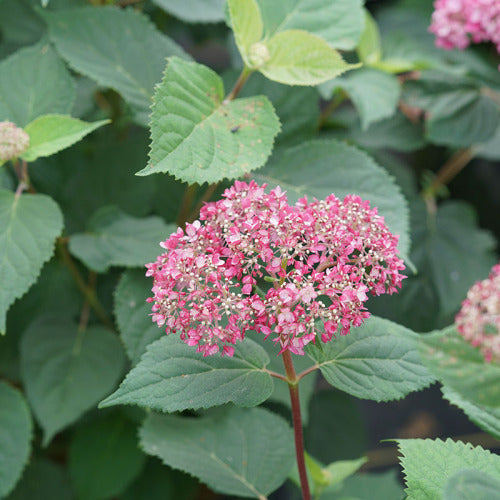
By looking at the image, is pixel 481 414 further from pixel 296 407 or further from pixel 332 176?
pixel 332 176

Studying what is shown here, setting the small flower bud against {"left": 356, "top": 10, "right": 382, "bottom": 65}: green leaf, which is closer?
the small flower bud

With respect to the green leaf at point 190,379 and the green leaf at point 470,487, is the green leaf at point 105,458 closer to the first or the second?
the green leaf at point 190,379

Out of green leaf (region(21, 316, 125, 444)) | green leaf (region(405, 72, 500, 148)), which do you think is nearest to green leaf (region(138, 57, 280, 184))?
green leaf (region(21, 316, 125, 444))

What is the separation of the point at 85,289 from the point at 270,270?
1.65 ft

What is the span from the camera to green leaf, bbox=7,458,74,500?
1092 mm

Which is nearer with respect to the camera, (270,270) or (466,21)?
(270,270)

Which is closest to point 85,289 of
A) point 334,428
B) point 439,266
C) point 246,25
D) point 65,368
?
point 65,368

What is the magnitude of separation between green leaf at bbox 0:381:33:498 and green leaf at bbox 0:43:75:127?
1.35ft

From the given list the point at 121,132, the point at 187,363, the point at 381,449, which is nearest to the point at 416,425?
the point at 381,449

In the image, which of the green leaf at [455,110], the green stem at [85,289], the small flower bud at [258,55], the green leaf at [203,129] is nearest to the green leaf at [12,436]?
the green stem at [85,289]

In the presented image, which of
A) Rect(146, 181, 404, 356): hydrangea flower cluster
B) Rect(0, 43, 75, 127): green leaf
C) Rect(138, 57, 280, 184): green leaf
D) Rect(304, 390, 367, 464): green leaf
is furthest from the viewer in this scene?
Rect(304, 390, 367, 464): green leaf

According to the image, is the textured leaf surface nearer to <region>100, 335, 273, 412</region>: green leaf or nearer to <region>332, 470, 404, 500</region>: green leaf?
<region>100, 335, 273, 412</region>: green leaf

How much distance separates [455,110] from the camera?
114 centimetres

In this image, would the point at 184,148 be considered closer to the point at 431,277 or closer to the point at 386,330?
the point at 386,330
